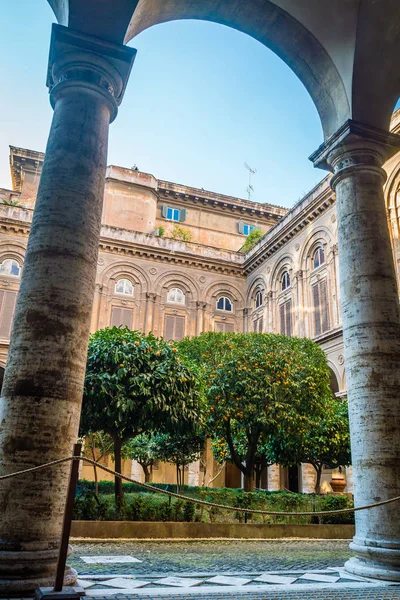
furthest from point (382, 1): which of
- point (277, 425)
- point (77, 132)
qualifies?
point (277, 425)

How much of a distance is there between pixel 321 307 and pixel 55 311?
61.1 feet

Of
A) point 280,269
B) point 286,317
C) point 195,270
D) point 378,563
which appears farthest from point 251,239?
point 378,563

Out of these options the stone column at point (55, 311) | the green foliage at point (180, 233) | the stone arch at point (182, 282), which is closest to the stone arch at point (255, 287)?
the stone arch at point (182, 282)

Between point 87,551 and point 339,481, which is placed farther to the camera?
point 339,481

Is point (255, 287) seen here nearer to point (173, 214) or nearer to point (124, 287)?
point (124, 287)

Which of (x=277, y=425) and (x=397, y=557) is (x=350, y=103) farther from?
(x=277, y=425)

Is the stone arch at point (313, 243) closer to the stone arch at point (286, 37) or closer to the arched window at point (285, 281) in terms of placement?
the arched window at point (285, 281)

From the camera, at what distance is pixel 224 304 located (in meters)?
27.6

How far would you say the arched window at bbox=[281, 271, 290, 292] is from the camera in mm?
24425

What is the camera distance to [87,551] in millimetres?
6961

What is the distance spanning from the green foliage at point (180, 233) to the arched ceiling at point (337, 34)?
23.5 meters

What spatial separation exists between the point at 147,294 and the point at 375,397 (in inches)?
842

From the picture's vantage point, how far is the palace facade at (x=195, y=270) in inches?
854

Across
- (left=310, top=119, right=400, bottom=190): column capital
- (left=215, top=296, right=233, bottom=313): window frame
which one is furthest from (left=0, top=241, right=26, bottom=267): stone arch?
(left=310, top=119, right=400, bottom=190): column capital
